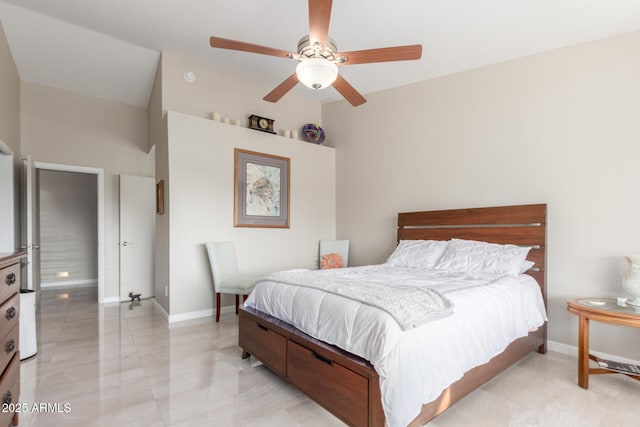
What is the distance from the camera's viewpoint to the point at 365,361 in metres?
1.66

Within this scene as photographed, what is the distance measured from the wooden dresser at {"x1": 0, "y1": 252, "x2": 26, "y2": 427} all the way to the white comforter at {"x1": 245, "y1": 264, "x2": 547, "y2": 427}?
1467mm

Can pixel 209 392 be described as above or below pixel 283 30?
below

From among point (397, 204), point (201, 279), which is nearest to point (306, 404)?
point (201, 279)

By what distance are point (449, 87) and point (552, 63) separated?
1.01 metres

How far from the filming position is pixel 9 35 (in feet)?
12.0

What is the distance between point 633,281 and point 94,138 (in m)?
6.59

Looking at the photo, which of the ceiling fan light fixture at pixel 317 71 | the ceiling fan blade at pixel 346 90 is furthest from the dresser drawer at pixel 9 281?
the ceiling fan blade at pixel 346 90

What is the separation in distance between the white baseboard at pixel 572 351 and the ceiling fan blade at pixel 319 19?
131 inches

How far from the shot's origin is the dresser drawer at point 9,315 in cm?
156

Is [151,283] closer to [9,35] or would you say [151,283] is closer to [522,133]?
[9,35]

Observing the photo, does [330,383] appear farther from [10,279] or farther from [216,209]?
[216,209]

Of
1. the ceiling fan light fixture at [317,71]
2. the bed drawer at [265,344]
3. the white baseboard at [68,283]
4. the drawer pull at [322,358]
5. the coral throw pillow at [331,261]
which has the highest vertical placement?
the ceiling fan light fixture at [317,71]

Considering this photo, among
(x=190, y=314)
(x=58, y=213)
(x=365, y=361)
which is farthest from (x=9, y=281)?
(x=58, y=213)

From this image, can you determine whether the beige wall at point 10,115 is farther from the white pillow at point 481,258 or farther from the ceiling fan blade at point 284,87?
the white pillow at point 481,258
